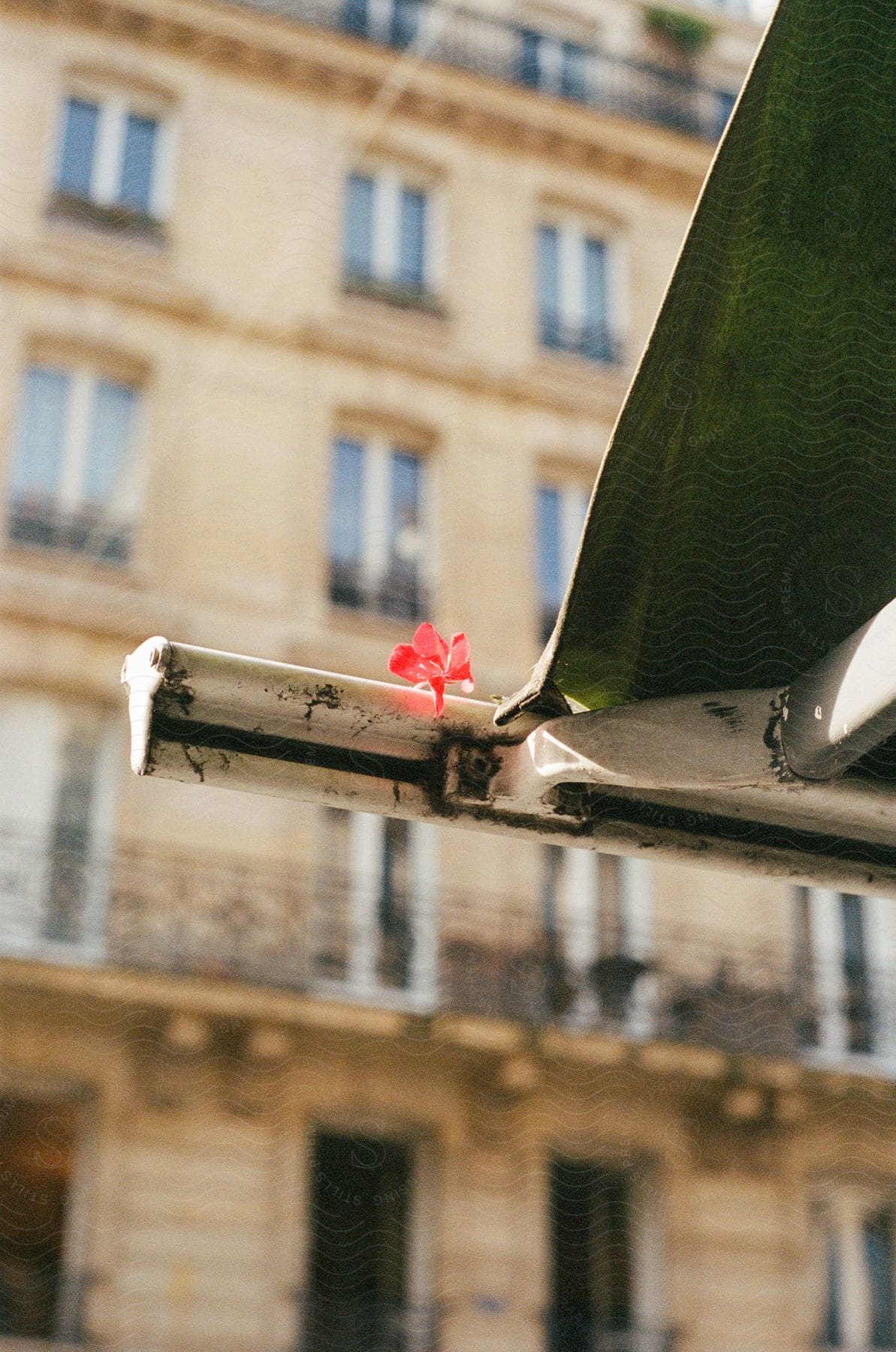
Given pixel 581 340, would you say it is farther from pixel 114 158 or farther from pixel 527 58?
pixel 114 158

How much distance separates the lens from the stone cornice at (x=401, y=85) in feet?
31.4

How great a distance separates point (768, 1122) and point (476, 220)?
545cm

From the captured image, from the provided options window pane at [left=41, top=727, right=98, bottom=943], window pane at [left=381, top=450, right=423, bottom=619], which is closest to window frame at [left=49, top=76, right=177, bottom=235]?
window pane at [left=381, top=450, right=423, bottom=619]

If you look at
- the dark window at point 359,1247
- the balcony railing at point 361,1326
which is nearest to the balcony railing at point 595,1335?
the balcony railing at point 361,1326

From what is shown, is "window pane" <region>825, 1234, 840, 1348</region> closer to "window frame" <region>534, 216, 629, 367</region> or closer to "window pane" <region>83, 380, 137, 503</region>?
"window frame" <region>534, 216, 629, 367</region>

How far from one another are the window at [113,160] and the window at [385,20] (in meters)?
1.35

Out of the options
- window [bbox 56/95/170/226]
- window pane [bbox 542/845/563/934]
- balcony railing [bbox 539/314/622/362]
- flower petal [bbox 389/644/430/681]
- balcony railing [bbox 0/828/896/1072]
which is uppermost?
window [bbox 56/95/170/226]

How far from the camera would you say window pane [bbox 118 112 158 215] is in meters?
9.41

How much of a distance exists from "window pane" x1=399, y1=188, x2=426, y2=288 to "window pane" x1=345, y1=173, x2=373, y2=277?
20cm

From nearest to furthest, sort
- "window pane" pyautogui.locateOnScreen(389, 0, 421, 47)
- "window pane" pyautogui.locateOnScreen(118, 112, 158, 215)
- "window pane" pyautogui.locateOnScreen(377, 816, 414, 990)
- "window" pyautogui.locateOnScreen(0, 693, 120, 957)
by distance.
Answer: "window" pyautogui.locateOnScreen(0, 693, 120, 957), "window pane" pyautogui.locateOnScreen(377, 816, 414, 990), "window pane" pyautogui.locateOnScreen(118, 112, 158, 215), "window pane" pyautogui.locateOnScreen(389, 0, 421, 47)

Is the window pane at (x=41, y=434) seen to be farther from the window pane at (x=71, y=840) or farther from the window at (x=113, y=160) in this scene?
the window pane at (x=71, y=840)

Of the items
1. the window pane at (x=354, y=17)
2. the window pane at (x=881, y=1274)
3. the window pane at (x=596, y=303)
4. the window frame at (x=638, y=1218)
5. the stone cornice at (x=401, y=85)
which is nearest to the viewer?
the window frame at (x=638, y=1218)

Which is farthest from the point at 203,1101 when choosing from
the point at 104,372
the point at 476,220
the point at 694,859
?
the point at 694,859

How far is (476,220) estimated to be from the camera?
10.2 m
